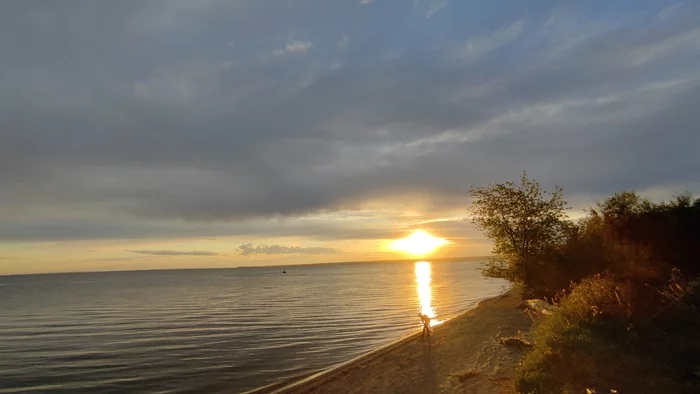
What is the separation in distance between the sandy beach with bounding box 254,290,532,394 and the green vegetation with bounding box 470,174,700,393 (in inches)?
92.5

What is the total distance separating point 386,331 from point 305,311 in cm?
1931

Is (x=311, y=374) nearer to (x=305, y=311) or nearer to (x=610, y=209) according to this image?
(x=610, y=209)

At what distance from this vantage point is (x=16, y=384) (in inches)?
998

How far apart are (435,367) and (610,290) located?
A: 30.0 ft

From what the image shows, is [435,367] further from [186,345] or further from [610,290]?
[186,345]

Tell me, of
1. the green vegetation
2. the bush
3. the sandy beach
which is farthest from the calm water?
the bush

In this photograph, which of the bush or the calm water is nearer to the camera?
the bush

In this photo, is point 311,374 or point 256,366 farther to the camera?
point 256,366

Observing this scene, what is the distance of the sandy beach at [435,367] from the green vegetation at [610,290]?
2.35 m

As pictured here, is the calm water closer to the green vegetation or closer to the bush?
the green vegetation

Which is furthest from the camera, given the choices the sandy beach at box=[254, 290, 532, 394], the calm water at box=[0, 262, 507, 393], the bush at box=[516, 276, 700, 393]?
the calm water at box=[0, 262, 507, 393]

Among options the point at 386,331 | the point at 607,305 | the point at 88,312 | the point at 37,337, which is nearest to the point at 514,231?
the point at 386,331

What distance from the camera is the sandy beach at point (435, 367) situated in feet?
57.3

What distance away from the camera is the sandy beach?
17453 mm
